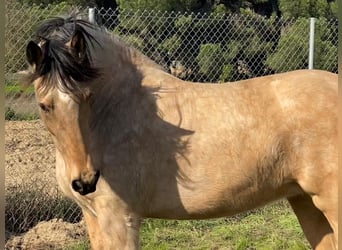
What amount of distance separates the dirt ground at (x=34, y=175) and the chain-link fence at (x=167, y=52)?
12mm

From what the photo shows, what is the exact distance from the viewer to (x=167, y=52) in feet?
20.2

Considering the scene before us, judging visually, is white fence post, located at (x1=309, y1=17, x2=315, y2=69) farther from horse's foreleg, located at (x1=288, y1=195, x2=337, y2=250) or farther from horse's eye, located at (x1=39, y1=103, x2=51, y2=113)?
horse's eye, located at (x1=39, y1=103, x2=51, y2=113)

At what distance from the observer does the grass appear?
15.2ft

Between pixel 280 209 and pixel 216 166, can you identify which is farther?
pixel 280 209

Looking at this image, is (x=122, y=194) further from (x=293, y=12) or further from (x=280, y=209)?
(x=293, y=12)

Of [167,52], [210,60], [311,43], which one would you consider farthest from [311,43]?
[167,52]

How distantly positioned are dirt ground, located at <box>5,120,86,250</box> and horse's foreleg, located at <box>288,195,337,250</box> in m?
2.04

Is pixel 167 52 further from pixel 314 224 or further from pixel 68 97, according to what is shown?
pixel 68 97

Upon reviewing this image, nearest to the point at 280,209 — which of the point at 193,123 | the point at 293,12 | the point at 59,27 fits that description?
the point at 193,123

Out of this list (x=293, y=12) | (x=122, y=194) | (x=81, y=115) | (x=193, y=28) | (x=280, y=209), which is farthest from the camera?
(x=293, y=12)

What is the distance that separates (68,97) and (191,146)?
2.56 feet

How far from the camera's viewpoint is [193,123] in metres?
3.04

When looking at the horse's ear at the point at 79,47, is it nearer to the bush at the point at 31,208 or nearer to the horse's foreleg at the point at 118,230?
the horse's foreleg at the point at 118,230

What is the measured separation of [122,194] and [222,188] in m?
0.54
